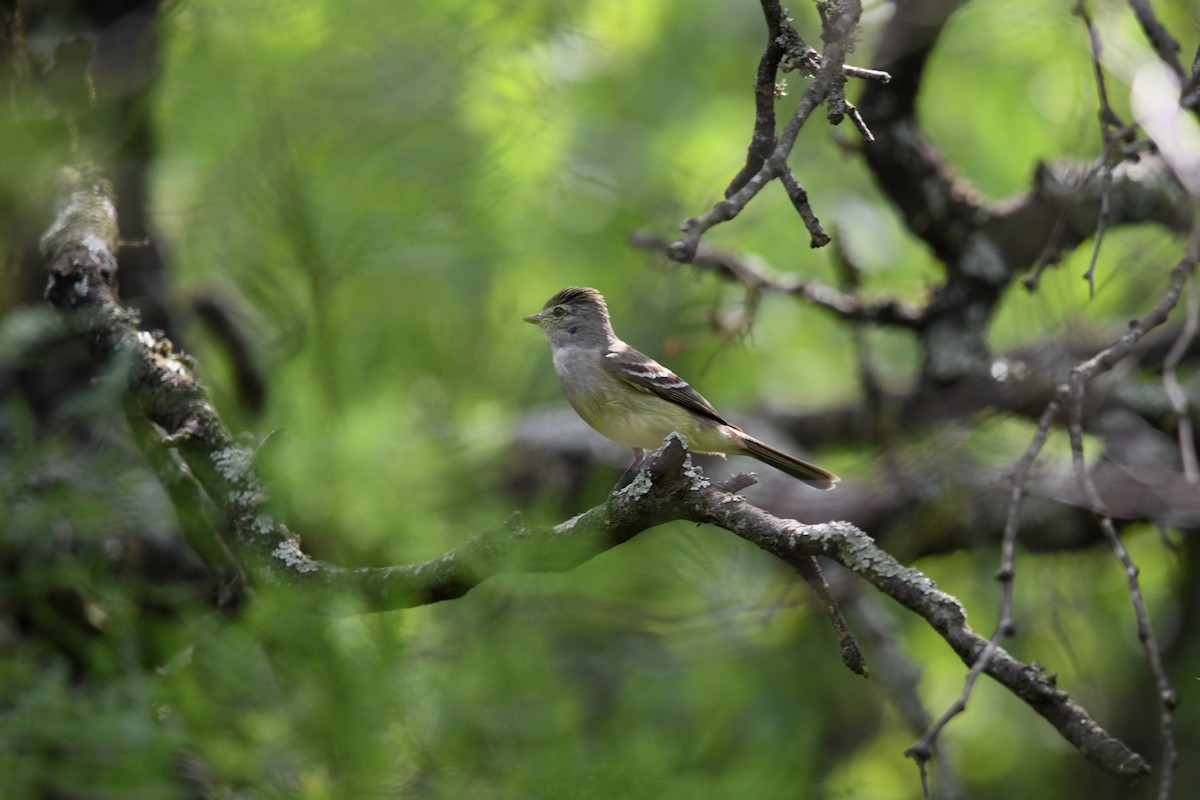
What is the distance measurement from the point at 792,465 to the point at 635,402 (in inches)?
33.0

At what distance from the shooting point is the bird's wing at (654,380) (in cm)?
549

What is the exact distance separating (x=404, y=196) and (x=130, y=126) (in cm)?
129

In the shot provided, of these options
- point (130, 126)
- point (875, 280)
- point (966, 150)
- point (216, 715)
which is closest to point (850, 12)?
point (216, 715)

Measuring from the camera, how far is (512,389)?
6367 millimetres

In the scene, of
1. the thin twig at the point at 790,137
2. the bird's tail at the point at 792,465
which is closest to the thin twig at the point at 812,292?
the bird's tail at the point at 792,465

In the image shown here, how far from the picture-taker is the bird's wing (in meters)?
5.49

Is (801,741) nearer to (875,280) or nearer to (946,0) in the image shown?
(946,0)

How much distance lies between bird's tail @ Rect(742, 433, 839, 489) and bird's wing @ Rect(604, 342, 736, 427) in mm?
198

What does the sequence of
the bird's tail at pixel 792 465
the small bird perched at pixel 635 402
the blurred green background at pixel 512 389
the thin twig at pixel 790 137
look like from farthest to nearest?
1. the small bird perched at pixel 635 402
2. the bird's tail at pixel 792 465
3. the blurred green background at pixel 512 389
4. the thin twig at pixel 790 137

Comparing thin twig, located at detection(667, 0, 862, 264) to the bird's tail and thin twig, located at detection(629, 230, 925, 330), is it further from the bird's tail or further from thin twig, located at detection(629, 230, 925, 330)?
thin twig, located at detection(629, 230, 925, 330)

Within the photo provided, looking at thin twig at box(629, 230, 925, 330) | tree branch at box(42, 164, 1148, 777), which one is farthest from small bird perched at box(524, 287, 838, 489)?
tree branch at box(42, 164, 1148, 777)

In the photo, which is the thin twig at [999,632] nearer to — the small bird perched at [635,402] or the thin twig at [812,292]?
the small bird perched at [635,402]

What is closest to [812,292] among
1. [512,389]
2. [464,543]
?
[512,389]

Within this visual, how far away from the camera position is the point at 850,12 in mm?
2588
